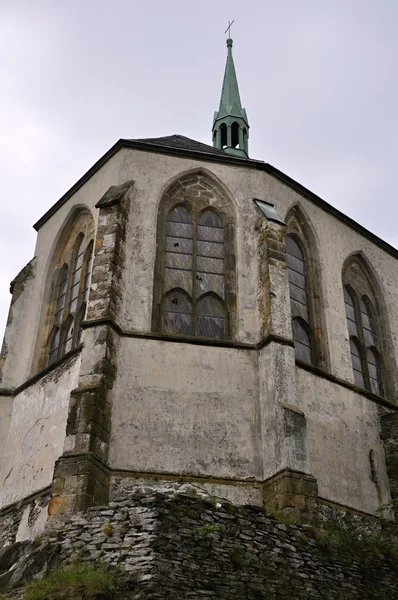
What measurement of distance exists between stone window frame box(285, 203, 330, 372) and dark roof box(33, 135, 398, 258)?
26.7 inches

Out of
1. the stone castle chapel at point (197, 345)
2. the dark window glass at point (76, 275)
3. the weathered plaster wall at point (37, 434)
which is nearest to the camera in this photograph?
the stone castle chapel at point (197, 345)

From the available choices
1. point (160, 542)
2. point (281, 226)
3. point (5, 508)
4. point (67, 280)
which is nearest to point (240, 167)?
point (281, 226)

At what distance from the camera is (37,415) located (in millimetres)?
16969

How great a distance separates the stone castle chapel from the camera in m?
15.0

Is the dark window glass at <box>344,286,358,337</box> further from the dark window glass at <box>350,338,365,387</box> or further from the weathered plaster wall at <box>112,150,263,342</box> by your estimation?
the weathered plaster wall at <box>112,150,263,342</box>

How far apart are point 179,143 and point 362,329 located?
251 inches

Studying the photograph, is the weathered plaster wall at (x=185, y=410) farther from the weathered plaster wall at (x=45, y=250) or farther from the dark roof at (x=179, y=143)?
the dark roof at (x=179, y=143)

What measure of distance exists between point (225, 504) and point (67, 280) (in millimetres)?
8698

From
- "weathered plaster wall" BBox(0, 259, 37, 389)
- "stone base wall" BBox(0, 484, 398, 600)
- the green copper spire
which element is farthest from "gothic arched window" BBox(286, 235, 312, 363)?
the green copper spire

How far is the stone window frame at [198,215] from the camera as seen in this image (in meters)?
17.2

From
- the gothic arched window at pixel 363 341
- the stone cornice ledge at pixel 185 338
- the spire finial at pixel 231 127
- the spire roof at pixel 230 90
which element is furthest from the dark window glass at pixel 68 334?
the spire roof at pixel 230 90

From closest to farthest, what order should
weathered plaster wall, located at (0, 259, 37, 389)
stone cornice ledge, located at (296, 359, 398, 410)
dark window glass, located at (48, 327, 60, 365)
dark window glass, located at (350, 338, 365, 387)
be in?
stone cornice ledge, located at (296, 359, 398, 410)
dark window glass, located at (48, 327, 60, 365)
weathered plaster wall, located at (0, 259, 37, 389)
dark window glass, located at (350, 338, 365, 387)

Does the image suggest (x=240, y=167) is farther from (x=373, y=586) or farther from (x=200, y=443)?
(x=373, y=586)

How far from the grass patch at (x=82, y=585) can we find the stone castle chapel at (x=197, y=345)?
2438mm
